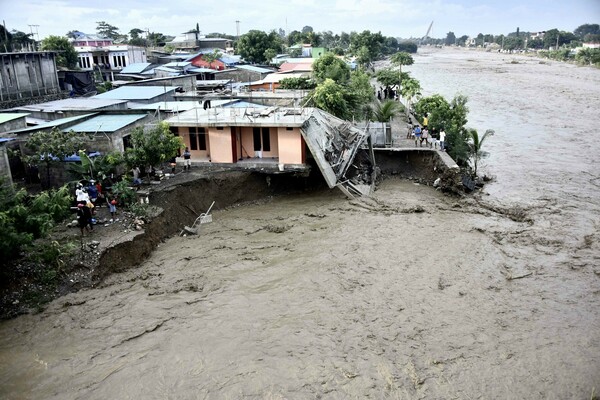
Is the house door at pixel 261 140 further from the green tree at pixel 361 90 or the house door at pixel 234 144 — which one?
the green tree at pixel 361 90

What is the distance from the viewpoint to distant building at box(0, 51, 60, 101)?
28.5 meters

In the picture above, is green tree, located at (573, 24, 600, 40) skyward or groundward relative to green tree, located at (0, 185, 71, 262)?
skyward

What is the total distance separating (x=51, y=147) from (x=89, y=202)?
9.56 ft

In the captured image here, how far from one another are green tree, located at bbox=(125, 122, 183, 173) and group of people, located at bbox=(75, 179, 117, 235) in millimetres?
1501

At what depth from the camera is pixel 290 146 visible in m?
20.1

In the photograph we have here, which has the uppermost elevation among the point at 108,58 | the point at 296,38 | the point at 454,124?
the point at 296,38

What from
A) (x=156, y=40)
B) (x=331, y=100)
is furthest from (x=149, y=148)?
(x=156, y=40)

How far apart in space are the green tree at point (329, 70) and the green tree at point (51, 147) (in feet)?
67.1

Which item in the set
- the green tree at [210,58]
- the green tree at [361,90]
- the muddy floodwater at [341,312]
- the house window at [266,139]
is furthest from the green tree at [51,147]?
the green tree at [210,58]

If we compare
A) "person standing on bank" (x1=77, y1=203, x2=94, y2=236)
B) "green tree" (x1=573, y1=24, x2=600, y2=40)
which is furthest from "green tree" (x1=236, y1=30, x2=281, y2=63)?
"green tree" (x1=573, y1=24, x2=600, y2=40)

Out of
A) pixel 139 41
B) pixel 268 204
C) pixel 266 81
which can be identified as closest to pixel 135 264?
pixel 268 204

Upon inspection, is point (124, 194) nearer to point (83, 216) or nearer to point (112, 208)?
point (112, 208)

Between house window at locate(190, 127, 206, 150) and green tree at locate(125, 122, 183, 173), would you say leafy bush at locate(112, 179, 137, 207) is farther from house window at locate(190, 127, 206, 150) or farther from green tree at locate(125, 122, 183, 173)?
house window at locate(190, 127, 206, 150)

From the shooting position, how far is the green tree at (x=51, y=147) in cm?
1642
